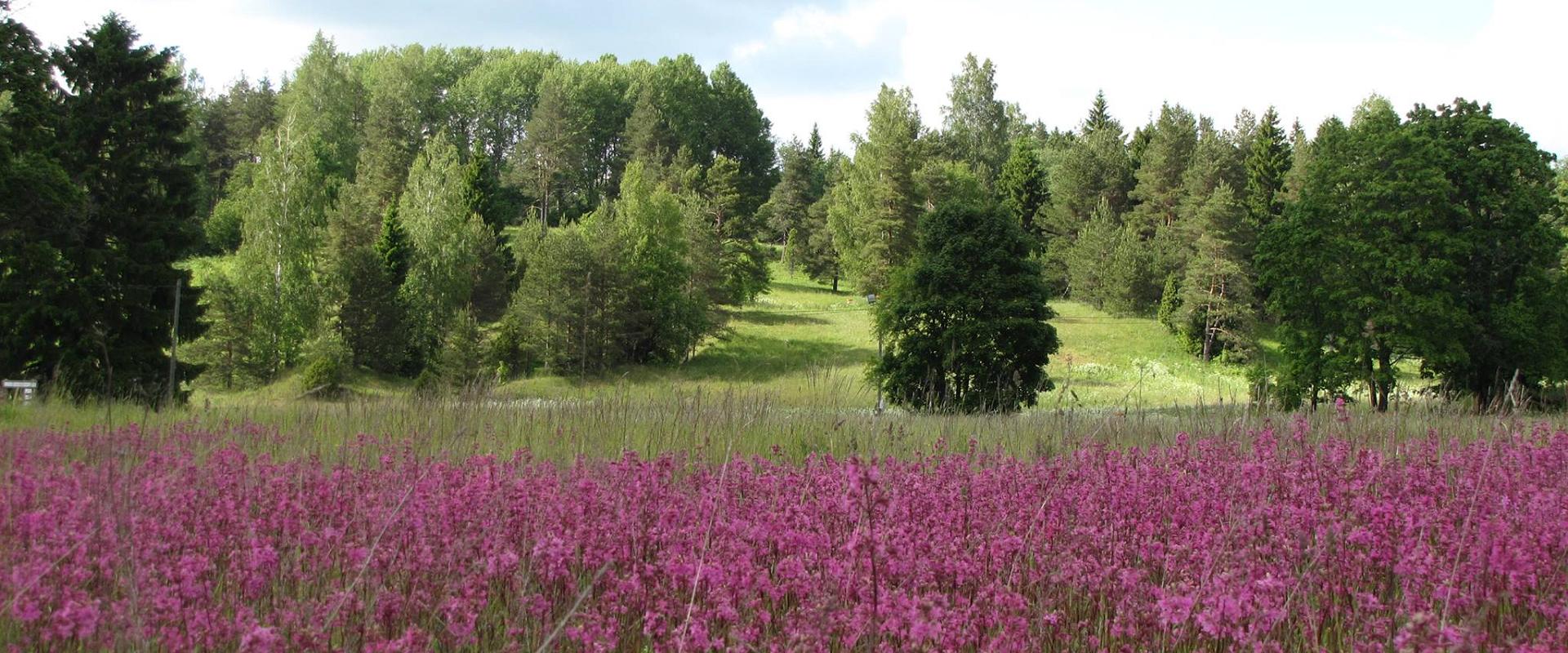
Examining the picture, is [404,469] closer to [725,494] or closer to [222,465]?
[222,465]

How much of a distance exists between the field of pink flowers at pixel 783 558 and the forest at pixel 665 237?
5.18 metres

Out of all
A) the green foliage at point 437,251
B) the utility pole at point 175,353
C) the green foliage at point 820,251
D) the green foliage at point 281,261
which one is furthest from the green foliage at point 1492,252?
the green foliage at point 820,251

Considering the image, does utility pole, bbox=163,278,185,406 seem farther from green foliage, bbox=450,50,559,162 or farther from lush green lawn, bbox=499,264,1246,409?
green foliage, bbox=450,50,559,162

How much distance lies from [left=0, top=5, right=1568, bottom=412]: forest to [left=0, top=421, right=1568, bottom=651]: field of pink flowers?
518cm

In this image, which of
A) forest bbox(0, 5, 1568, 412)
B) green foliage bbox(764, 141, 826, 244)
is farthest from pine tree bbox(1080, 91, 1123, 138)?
green foliage bbox(764, 141, 826, 244)

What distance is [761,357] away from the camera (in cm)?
5041

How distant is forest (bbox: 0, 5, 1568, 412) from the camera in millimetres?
24609

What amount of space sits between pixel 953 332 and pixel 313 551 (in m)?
22.8

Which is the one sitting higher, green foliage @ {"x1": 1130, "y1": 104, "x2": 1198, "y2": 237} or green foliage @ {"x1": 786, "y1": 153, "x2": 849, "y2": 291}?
green foliage @ {"x1": 1130, "y1": 104, "x2": 1198, "y2": 237}

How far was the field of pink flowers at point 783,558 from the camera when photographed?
8.18 feet

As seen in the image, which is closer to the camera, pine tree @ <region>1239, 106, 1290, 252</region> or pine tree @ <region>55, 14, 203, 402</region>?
pine tree @ <region>55, 14, 203, 402</region>

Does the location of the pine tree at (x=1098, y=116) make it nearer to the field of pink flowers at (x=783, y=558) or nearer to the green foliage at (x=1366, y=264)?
the green foliage at (x=1366, y=264)

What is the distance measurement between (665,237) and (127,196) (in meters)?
28.0

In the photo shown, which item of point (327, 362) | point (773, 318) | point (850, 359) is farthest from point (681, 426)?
point (773, 318)
